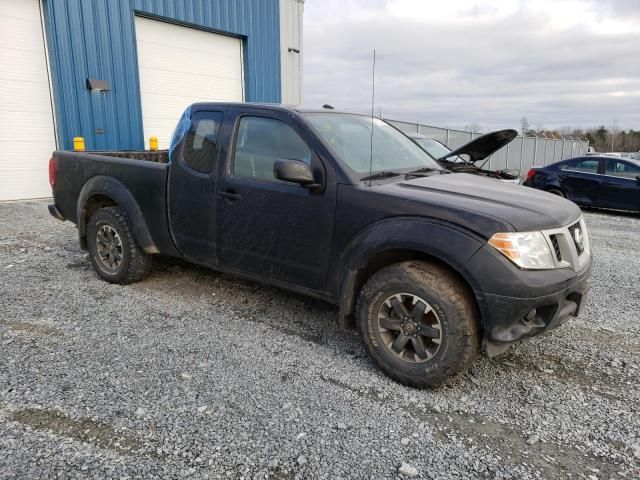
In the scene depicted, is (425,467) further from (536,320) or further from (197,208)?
(197,208)

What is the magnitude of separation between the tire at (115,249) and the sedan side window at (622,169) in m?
10.9

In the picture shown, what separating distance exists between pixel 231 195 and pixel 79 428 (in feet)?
6.50

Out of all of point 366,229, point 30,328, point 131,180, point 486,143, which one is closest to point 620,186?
point 486,143

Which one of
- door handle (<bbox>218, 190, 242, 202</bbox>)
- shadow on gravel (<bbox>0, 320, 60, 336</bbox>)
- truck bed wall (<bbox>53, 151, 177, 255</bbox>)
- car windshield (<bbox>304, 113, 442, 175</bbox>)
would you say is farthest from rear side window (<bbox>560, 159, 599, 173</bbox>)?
shadow on gravel (<bbox>0, 320, 60, 336</bbox>)

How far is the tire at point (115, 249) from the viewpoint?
15.5 ft

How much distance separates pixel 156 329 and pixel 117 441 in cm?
149

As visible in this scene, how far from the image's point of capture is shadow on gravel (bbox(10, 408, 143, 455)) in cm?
246

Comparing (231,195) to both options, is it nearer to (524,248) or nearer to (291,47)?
(524,248)

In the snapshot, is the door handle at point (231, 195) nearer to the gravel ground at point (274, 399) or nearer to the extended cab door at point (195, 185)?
the extended cab door at point (195, 185)

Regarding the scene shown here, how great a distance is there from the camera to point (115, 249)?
488 centimetres

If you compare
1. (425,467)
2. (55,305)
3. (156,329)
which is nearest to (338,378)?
(425,467)

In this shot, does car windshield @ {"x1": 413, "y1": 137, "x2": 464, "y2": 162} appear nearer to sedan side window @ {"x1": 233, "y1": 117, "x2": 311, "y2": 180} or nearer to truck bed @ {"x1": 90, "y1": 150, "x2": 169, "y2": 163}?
truck bed @ {"x1": 90, "y1": 150, "x2": 169, "y2": 163}

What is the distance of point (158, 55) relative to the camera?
1184cm

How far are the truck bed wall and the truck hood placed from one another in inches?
88.9
